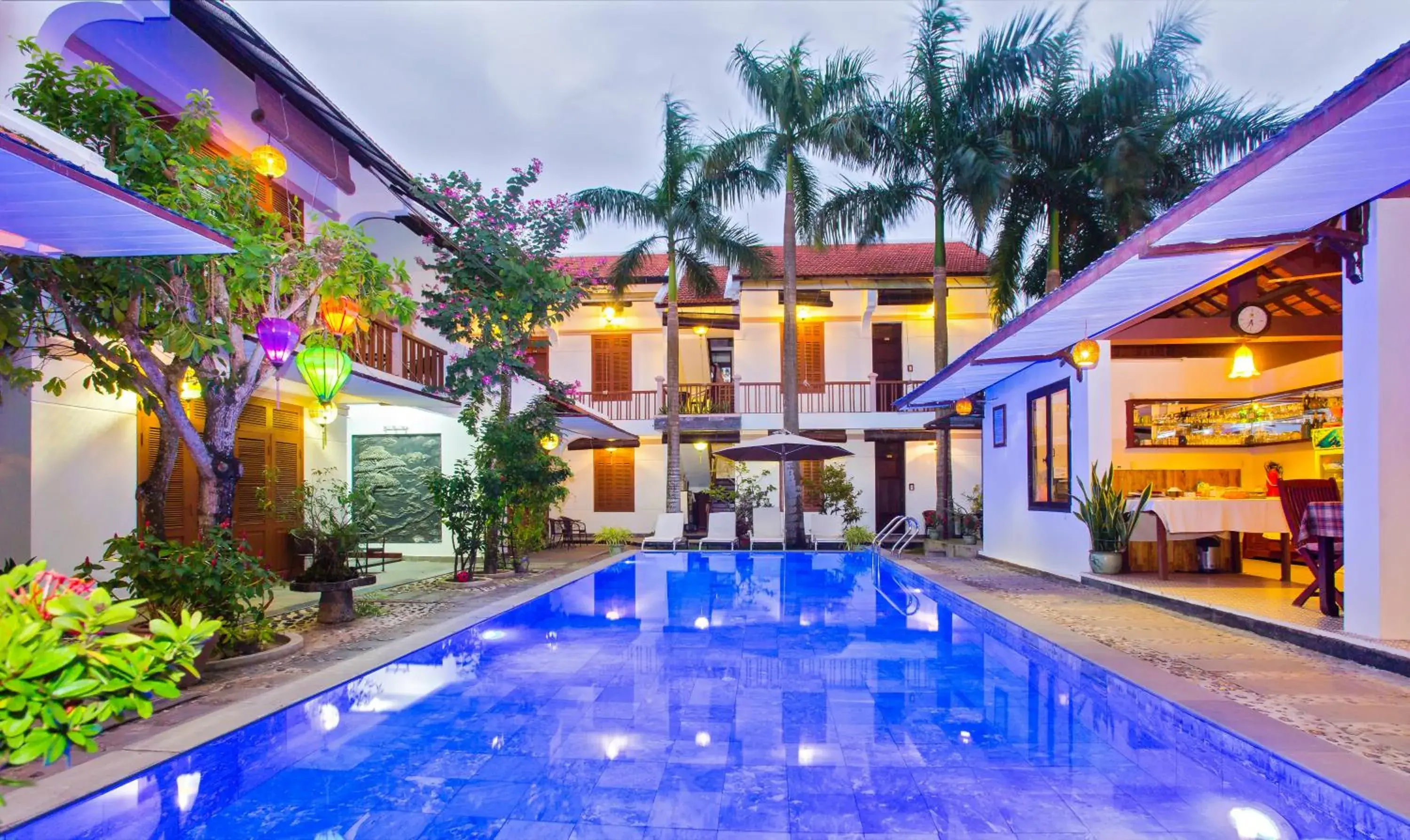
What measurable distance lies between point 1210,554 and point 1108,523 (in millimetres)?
1282

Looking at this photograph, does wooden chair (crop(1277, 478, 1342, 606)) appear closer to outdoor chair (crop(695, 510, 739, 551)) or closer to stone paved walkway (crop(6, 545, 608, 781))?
stone paved walkway (crop(6, 545, 608, 781))

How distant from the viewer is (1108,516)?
9719mm

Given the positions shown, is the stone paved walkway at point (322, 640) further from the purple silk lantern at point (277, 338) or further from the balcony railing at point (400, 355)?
the balcony railing at point (400, 355)

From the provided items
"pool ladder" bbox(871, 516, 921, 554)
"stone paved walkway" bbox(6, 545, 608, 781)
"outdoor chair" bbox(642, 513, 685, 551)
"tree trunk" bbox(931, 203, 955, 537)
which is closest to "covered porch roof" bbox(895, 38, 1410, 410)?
"stone paved walkway" bbox(6, 545, 608, 781)

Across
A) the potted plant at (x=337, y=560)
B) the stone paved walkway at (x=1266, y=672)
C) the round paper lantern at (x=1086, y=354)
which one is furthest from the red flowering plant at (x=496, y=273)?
the stone paved walkway at (x=1266, y=672)

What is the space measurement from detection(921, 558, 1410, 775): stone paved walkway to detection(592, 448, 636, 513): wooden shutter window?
14.3 metres

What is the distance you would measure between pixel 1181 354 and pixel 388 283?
10210 mm

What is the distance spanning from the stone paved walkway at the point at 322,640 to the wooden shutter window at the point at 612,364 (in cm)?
976

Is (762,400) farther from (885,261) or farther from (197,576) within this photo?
(197,576)

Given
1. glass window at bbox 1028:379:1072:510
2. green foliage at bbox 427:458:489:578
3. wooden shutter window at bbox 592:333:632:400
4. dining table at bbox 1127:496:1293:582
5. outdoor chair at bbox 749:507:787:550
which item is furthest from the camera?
wooden shutter window at bbox 592:333:632:400

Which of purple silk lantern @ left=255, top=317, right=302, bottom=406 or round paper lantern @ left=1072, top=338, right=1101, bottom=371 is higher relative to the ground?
round paper lantern @ left=1072, top=338, right=1101, bottom=371

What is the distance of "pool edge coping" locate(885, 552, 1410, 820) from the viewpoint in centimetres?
325

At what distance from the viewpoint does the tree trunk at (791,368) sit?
16938 millimetres

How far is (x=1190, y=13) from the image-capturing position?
50.7ft
